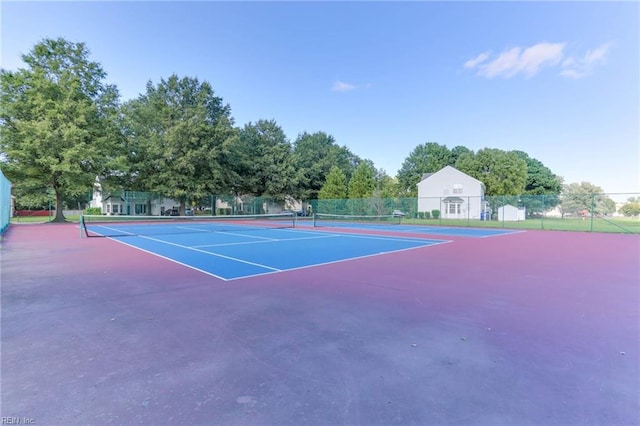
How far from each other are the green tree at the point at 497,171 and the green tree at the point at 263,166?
24214 mm

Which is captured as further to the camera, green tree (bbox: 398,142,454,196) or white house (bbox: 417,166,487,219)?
green tree (bbox: 398,142,454,196)

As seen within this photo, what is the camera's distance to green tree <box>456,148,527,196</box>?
40.4m

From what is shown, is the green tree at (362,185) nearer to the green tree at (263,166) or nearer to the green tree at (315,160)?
the green tree at (315,160)

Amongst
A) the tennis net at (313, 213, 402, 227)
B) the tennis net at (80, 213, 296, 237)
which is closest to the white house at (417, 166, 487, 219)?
→ the tennis net at (313, 213, 402, 227)

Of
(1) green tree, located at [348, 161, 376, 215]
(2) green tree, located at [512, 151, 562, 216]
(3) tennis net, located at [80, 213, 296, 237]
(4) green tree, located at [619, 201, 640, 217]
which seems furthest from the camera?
(2) green tree, located at [512, 151, 562, 216]

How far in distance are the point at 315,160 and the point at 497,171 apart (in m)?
24.7

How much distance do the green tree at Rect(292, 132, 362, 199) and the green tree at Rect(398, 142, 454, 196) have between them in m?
9.83

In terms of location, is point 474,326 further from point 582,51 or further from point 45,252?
point 582,51

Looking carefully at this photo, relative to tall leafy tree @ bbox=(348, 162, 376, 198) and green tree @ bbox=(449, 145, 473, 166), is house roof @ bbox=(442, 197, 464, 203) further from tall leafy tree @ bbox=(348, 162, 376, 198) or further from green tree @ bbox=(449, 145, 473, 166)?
green tree @ bbox=(449, 145, 473, 166)

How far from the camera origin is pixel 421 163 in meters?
57.8

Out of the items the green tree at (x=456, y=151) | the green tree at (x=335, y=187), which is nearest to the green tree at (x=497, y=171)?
the green tree at (x=456, y=151)

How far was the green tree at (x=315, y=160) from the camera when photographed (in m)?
43.2

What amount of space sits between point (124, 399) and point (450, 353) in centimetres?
278

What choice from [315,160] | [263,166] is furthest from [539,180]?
[263,166]
